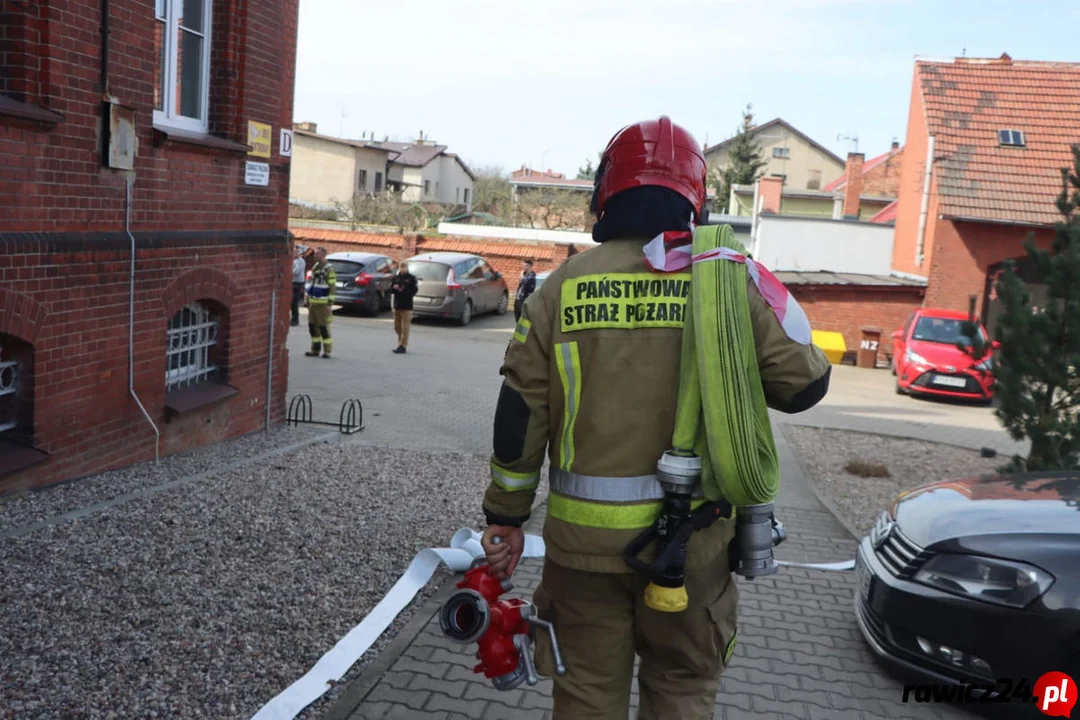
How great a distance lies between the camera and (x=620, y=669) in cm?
295

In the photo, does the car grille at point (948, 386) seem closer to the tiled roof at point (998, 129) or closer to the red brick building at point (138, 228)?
the tiled roof at point (998, 129)

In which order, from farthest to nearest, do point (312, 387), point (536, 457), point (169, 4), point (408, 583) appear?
1. point (312, 387)
2. point (169, 4)
3. point (408, 583)
4. point (536, 457)

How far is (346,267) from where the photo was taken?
2392 centimetres

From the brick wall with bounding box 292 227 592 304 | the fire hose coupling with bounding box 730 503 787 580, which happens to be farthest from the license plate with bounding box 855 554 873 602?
the brick wall with bounding box 292 227 592 304

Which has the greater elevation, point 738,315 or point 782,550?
point 738,315

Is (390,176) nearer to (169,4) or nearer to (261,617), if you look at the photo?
(169,4)

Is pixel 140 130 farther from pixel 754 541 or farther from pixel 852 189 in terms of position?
pixel 852 189

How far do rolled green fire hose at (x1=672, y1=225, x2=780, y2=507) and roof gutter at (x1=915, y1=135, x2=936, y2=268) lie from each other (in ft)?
74.9

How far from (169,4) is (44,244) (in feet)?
9.04

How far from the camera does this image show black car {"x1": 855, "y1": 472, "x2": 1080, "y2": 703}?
4.18 metres

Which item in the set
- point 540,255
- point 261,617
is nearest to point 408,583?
point 261,617

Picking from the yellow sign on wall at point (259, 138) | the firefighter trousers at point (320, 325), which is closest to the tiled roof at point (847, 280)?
the firefighter trousers at point (320, 325)

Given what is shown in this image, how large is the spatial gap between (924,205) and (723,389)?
23.7 meters

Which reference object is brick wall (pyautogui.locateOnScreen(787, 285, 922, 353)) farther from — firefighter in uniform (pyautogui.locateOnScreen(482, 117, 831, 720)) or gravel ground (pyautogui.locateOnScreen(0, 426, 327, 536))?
firefighter in uniform (pyautogui.locateOnScreen(482, 117, 831, 720))
